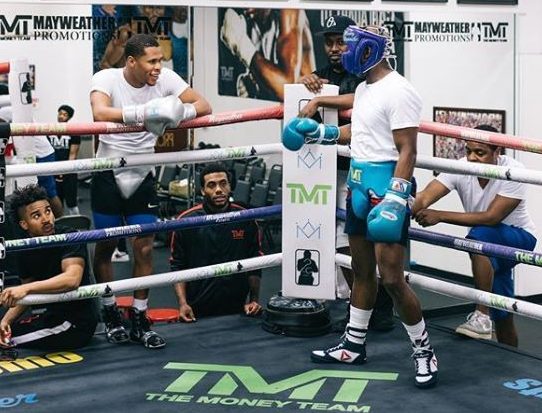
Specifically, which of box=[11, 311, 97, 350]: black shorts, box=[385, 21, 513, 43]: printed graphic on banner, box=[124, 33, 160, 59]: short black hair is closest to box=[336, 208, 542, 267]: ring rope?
box=[124, 33, 160, 59]: short black hair

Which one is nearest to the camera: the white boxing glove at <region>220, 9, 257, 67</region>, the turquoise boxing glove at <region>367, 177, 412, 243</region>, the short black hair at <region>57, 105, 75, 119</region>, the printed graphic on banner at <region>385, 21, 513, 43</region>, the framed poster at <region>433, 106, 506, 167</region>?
the turquoise boxing glove at <region>367, 177, 412, 243</region>

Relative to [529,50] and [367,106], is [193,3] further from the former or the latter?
[529,50]

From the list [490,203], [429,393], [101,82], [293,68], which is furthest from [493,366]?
[293,68]

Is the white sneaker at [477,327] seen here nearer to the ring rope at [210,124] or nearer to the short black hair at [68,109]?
the ring rope at [210,124]

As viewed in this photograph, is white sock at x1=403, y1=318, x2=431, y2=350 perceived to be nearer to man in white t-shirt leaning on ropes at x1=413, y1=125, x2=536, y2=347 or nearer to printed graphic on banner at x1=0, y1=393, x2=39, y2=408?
man in white t-shirt leaning on ropes at x1=413, y1=125, x2=536, y2=347

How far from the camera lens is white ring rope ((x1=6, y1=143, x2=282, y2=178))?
4.16 m

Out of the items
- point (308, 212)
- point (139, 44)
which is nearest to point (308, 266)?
point (308, 212)

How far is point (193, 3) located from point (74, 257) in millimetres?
1379

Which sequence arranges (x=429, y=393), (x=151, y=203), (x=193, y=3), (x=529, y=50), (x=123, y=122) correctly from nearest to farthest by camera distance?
(x=429, y=393) → (x=123, y=122) → (x=151, y=203) → (x=193, y=3) → (x=529, y=50)

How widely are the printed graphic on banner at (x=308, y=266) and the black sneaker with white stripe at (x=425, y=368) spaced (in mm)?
755

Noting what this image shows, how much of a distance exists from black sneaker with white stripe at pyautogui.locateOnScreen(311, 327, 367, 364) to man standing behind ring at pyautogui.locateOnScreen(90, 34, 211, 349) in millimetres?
706

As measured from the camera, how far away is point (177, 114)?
4172 mm

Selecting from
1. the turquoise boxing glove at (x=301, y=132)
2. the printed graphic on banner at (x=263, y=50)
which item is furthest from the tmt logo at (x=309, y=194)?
the printed graphic on banner at (x=263, y=50)

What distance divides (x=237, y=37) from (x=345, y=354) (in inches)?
242
